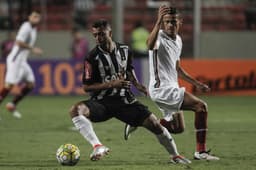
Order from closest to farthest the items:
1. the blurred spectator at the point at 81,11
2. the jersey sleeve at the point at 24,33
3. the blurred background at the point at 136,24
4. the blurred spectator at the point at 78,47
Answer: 1. the jersey sleeve at the point at 24,33
2. the blurred spectator at the point at 78,47
3. the blurred background at the point at 136,24
4. the blurred spectator at the point at 81,11

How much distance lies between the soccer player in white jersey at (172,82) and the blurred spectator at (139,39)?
14.7 meters

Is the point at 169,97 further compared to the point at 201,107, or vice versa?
the point at 169,97

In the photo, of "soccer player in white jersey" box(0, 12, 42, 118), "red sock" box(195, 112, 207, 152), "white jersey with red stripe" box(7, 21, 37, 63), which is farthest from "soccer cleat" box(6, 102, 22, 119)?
"red sock" box(195, 112, 207, 152)

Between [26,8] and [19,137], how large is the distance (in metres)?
13.6

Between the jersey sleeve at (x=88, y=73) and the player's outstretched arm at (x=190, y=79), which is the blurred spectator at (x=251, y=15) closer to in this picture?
the player's outstretched arm at (x=190, y=79)

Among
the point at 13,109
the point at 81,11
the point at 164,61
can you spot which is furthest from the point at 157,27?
the point at 81,11

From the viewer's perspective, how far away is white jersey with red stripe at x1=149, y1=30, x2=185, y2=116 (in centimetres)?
1116

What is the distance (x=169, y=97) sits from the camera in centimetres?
1121

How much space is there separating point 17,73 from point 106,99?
7.74 metres

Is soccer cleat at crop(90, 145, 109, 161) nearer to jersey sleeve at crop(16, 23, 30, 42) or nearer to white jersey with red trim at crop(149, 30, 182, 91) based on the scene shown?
white jersey with red trim at crop(149, 30, 182, 91)

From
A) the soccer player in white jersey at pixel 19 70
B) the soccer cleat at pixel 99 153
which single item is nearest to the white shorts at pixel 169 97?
the soccer cleat at pixel 99 153

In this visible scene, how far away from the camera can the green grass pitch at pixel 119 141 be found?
10312 millimetres

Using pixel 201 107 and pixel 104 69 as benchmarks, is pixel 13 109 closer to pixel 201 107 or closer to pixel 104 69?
pixel 201 107

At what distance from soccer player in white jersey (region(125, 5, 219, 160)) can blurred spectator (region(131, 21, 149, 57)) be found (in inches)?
578
